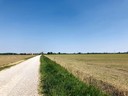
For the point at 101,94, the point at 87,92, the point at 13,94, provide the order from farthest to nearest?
1. the point at 13,94
2. the point at 87,92
3. the point at 101,94

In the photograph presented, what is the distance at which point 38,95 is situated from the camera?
11.9 meters

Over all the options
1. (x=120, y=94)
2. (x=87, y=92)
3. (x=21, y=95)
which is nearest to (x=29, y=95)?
(x=21, y=95)

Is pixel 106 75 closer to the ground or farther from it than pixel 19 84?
farther from it

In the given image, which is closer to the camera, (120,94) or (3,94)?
(120,94)

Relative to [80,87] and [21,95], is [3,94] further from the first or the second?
[80,87]

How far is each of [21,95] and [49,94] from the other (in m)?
1.43

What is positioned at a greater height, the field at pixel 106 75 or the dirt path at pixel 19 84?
the field at pixel 106 75

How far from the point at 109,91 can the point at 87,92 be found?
1209mm

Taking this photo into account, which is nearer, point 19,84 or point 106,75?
point 19,84

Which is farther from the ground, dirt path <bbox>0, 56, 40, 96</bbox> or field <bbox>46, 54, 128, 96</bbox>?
field <bbox>46, 54, 128, 96</bbox>

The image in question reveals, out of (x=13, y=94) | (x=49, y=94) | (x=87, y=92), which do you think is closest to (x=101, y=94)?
(x=87, y=92)

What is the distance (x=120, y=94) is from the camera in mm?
10773

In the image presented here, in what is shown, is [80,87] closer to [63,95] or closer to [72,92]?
[72,92]

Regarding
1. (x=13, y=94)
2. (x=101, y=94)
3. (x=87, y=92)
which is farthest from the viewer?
(x=13, y=94)
